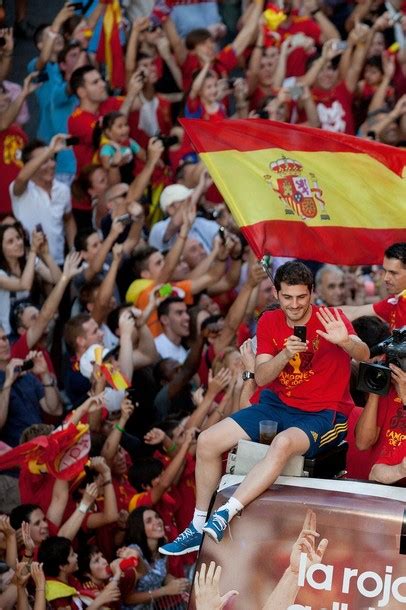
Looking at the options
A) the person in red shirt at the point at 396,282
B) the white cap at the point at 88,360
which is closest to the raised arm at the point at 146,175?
the white cap at the point at 88,360

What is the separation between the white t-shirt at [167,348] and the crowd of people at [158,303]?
0.04 metres

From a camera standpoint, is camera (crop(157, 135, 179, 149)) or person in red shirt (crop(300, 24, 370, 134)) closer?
camera (crop(157, 135, 179, 149))

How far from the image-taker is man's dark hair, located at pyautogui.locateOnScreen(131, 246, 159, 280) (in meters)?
14.1

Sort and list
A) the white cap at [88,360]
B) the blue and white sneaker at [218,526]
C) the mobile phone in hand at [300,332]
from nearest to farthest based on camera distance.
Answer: the blue and white sneaker at [218,526], the mobile phone in hand at [300,332], the white cap at [88,360]

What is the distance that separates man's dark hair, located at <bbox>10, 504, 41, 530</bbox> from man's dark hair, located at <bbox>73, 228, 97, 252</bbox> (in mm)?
3490

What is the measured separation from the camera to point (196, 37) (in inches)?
682

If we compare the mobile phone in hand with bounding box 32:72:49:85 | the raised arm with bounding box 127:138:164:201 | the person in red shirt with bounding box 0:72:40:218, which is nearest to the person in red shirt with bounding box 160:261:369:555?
the person in red shirt with bounding box 0:72:40:218

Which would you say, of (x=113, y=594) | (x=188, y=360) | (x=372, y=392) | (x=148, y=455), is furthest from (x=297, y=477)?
(x=188, y=360)

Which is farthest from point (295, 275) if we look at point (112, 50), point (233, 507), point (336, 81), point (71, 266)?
point (336, 81)

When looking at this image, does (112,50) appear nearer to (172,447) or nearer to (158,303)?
(158,303)

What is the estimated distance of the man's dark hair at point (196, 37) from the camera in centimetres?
1730

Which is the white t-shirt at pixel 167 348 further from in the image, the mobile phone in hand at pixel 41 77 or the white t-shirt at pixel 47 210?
the mobile phone in hand at pixel 41 77

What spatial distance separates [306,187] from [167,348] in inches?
125

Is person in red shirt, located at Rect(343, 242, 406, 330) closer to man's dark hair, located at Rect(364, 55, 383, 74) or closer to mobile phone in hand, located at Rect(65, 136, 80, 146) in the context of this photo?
mobile phone in hand, located at Rect(65, 136, 80, 146)
